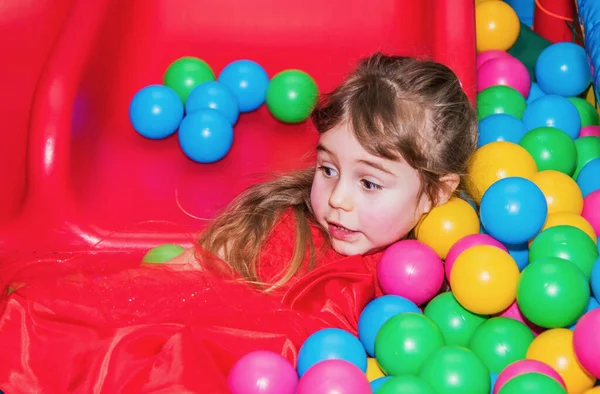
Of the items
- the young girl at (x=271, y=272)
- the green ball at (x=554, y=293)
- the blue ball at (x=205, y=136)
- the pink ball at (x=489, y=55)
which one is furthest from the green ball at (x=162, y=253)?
the pink ball at (x=489, y=55)

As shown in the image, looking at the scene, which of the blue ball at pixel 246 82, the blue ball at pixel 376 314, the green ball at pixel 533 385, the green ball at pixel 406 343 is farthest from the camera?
the blue ball at pixel 246 82

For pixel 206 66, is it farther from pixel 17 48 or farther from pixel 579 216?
pixel 579 216

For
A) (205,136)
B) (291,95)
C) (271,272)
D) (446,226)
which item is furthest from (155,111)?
(446,226)

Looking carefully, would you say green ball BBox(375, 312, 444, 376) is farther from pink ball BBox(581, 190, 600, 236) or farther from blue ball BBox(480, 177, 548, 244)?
pink ball BBox(581, 190, 600, 236)

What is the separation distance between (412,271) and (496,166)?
33 cm

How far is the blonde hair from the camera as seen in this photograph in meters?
1.56

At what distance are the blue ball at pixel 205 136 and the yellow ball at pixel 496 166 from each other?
0.57m

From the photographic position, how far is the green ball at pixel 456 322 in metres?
1.54

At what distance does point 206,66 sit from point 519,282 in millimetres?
1002

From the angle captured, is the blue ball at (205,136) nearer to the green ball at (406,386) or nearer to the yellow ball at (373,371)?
the yellow ball at (373,371)

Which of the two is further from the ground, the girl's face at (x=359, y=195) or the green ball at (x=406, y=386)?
the girl's face at (x=359, y=195)

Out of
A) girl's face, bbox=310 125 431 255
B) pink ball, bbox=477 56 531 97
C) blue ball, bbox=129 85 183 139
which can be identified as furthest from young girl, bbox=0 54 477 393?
pink ball, bbox=477 56 531 97

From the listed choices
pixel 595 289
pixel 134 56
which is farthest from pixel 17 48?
pixel 595 289

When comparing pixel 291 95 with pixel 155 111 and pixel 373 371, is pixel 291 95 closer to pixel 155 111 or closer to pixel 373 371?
pixel 155 111
